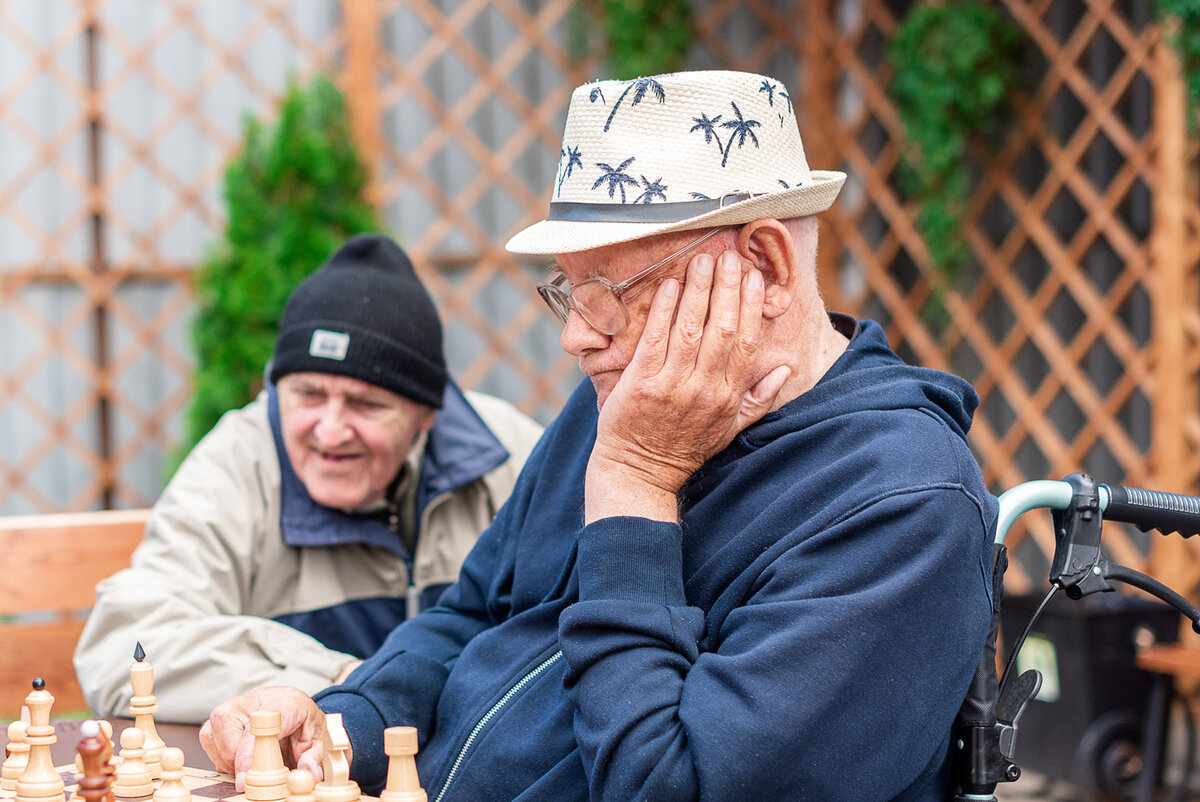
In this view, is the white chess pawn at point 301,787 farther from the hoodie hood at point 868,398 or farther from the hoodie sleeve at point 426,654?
the hoodie hood at point 868,398

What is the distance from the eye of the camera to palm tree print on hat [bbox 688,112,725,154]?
45.0 inches

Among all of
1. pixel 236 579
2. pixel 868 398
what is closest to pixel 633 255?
pixel 868 398

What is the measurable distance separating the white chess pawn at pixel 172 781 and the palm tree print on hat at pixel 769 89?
0.80 meters

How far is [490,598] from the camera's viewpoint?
143 cm

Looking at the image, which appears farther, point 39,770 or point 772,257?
point 772,257

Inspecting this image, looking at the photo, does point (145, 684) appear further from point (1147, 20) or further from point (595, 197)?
point (1147, 20)

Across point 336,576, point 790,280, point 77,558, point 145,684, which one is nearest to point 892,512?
point 790,280

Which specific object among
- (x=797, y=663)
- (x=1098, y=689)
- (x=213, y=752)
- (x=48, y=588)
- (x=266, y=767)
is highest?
(x=797, y=663)

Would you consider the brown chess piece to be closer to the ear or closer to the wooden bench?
the ear

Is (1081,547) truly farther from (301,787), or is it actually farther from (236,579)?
(236,579)

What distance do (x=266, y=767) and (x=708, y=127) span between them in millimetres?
684

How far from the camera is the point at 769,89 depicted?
3.92ft

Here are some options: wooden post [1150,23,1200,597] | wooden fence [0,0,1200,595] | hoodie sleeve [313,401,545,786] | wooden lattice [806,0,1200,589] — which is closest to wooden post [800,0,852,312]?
wooden fence [0,0,1200,595]

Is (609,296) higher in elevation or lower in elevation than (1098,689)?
higher
